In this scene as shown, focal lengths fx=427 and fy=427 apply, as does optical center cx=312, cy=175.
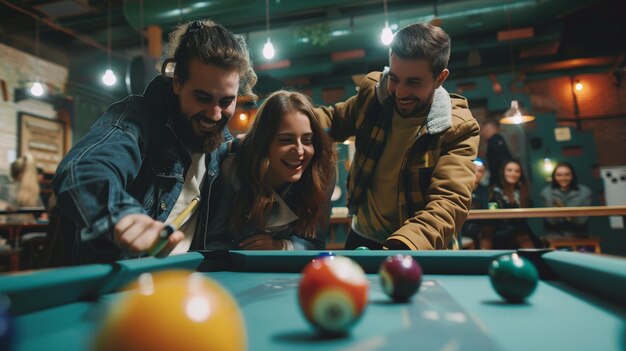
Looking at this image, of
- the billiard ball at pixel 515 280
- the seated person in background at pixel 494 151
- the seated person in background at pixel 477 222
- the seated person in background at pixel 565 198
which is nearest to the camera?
the billiard ball at pixel 515 280

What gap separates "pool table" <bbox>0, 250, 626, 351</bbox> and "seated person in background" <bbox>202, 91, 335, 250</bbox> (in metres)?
0.64

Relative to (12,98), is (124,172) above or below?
below

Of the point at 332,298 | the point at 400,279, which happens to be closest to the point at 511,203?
the point at 400,279

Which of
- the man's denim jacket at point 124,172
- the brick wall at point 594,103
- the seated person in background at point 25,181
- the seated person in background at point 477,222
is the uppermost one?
the brick wall at point 594,103

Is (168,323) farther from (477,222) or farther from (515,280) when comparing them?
(477,222)

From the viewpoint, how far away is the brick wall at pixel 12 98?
6855 millimetres

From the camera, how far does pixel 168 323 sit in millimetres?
497

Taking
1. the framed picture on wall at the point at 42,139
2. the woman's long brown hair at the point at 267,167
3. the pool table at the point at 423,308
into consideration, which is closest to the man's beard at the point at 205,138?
the woman's long brown hair at the point at 267,167

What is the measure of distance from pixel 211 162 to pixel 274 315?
1.28 meters

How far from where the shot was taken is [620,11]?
6.13 metres

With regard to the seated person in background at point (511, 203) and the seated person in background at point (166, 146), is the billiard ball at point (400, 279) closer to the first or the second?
the seated person in background at point (166, 146)

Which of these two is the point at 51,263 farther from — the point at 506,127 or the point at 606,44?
the point at 606,44

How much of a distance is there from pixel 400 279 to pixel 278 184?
1274mm

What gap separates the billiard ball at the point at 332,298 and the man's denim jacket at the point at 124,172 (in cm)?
72
